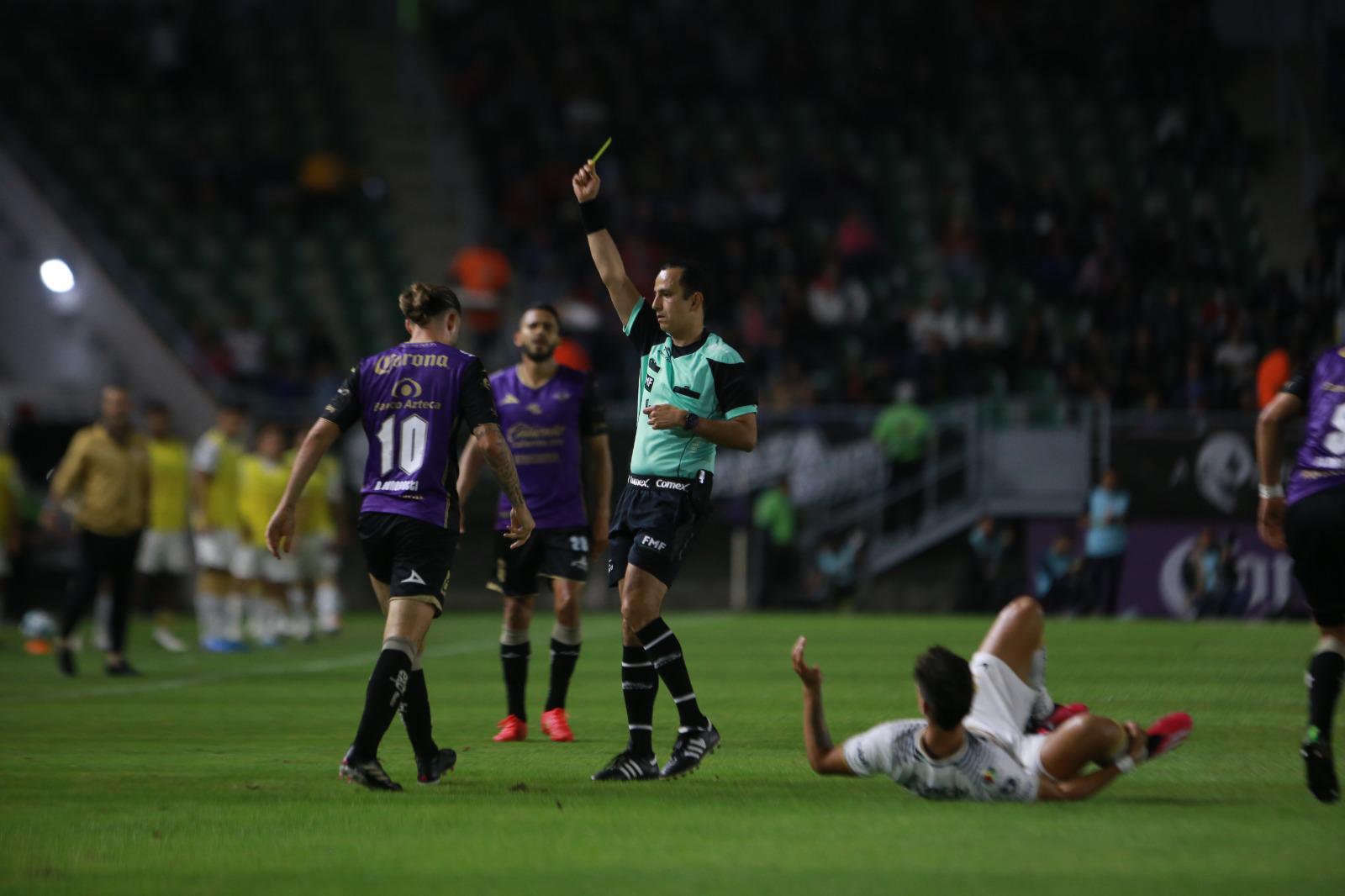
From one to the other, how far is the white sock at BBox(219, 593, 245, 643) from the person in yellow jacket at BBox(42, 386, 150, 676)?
3689 millimetres

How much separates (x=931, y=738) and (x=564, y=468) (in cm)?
402

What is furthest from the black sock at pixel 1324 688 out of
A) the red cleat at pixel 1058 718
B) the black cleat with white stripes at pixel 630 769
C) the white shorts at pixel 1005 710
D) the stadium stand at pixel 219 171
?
the stadium stand at pixel 219 171

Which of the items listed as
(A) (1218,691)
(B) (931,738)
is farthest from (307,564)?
(B) (931,738)

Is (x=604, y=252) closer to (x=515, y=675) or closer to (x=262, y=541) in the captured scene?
(x=515, y=675)

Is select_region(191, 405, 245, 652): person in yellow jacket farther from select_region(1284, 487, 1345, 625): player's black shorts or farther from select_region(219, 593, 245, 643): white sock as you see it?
select_region(1284, 487, 1345, 625): player's black shorts

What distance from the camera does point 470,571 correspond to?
25.8 m

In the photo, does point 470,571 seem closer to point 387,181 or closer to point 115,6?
point 387,181

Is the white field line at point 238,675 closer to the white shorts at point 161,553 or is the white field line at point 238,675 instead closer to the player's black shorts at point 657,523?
the white shorts at point 161,553

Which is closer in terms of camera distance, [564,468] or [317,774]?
[317,774]

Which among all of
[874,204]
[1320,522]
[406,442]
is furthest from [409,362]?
[874,204]

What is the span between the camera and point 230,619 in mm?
18688

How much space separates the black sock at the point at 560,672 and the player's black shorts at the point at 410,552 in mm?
2362

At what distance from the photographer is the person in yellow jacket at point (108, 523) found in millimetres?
14484

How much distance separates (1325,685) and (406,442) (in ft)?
13.2
